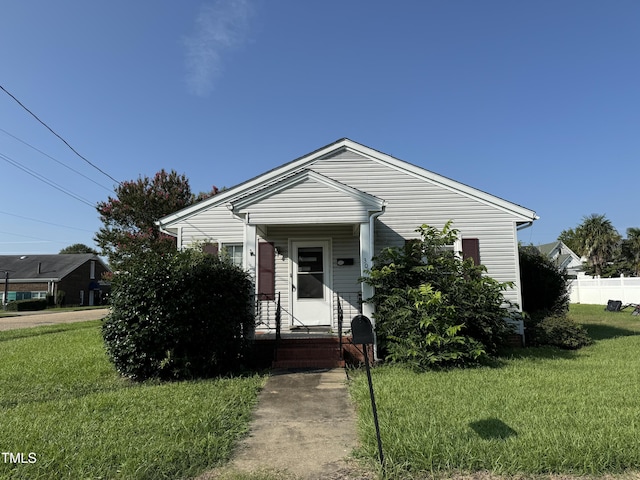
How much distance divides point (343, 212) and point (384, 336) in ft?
8.31

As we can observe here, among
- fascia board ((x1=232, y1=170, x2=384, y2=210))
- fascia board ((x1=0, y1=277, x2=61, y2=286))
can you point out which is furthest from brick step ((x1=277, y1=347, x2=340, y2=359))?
fascia board ((x1=0, y1=277, x2=61, y2=286))

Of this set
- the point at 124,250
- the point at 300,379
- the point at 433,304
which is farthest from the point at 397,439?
the point at 124,250

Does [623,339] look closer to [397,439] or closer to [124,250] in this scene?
[397,439]

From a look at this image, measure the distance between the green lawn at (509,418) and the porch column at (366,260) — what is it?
3.77 ft

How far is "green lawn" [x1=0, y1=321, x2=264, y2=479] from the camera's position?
11.2ft

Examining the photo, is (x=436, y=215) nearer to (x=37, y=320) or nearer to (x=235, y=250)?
(x=235, y=250)

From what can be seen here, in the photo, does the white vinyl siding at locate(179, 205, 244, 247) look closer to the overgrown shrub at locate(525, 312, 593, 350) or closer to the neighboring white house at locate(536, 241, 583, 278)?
the overgrown shrub at locate(525, 312, 593, 350)

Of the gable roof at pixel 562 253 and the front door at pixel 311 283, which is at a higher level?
the gable roof at pixel 562 253

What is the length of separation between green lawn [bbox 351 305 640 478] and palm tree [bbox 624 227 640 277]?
48381 mm

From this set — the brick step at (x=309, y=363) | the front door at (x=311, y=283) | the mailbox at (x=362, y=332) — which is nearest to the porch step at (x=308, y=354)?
the brick step at (x=309, y=363)

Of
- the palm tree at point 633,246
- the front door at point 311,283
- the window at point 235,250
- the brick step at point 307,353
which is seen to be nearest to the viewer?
the brick step at point 307,353

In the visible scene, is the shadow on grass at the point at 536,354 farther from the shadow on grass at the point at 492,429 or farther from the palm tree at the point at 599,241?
the palm tree at the point at 599,241

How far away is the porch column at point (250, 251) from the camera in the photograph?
25.8ft

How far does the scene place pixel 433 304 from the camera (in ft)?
23.7
